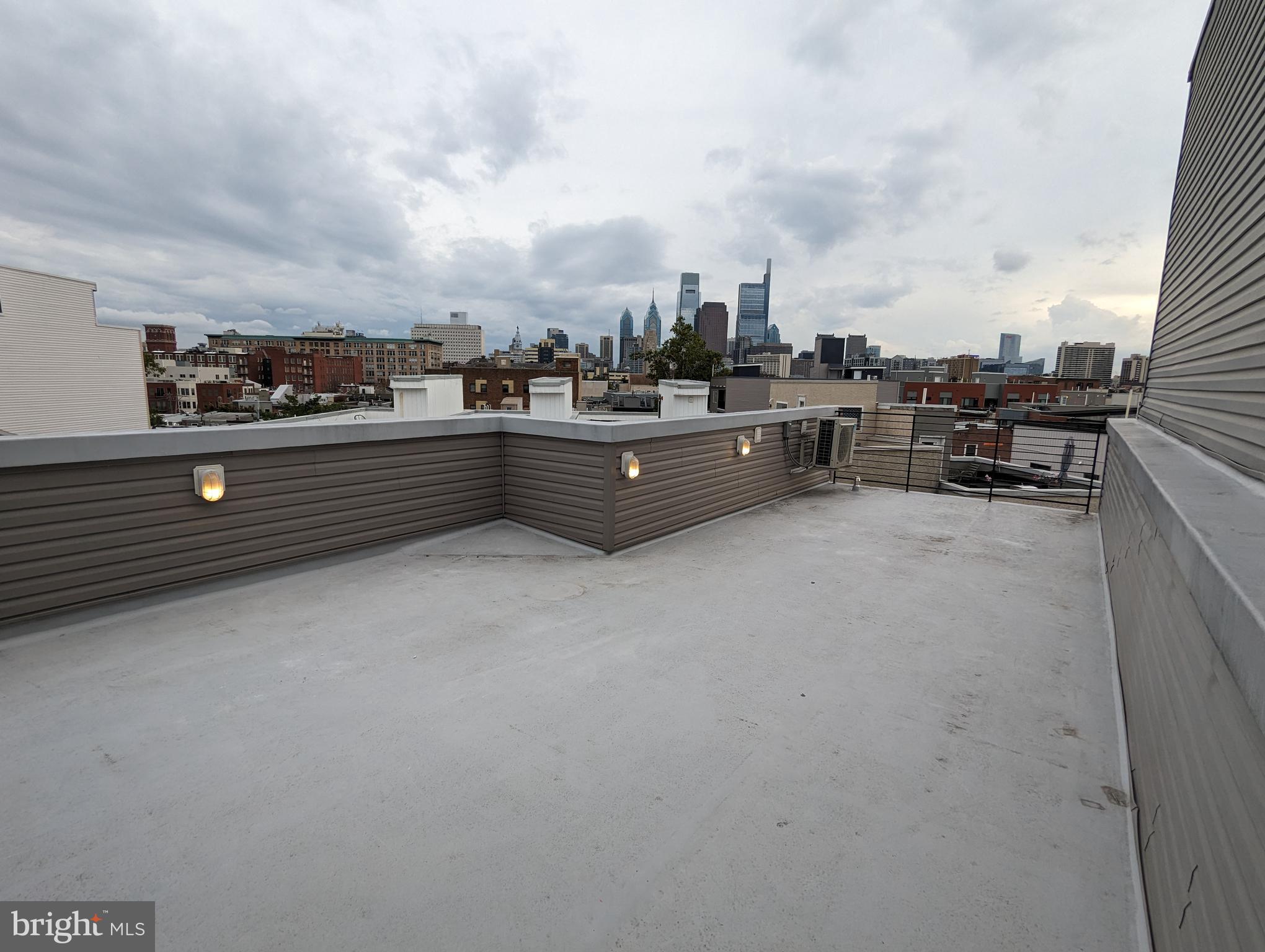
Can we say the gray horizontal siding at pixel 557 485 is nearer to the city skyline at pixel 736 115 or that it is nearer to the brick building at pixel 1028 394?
the city skyline at pixel 736 115

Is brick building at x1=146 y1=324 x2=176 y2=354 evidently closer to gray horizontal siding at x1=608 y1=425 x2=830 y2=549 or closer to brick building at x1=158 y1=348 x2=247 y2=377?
brick building at x1=158 y1=348 x2=247 y2=377

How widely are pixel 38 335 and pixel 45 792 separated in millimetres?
30378

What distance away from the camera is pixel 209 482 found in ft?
14.9

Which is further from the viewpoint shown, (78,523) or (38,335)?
(38,335)

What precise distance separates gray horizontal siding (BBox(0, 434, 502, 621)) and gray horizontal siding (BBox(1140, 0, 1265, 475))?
6640 millimetres

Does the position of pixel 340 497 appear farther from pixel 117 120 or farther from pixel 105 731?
pixel 117 120

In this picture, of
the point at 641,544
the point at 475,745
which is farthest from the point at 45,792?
→ the point at 641,544

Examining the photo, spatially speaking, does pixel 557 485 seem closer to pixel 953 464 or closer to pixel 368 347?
pixel 953 464

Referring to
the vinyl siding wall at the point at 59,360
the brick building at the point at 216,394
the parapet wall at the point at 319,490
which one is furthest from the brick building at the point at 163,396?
the parapet wall at the point at 319,490

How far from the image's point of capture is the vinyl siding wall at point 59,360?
2081cm

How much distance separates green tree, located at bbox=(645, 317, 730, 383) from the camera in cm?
3816

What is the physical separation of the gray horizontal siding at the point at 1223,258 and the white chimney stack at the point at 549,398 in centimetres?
636

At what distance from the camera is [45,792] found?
7.45ft

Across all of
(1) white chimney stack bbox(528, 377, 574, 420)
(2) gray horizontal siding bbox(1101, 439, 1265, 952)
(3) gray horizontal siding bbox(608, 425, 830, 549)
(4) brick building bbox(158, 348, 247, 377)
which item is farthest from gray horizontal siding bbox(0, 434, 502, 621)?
(4) brick building bbox(158, 348, 247, 377)
